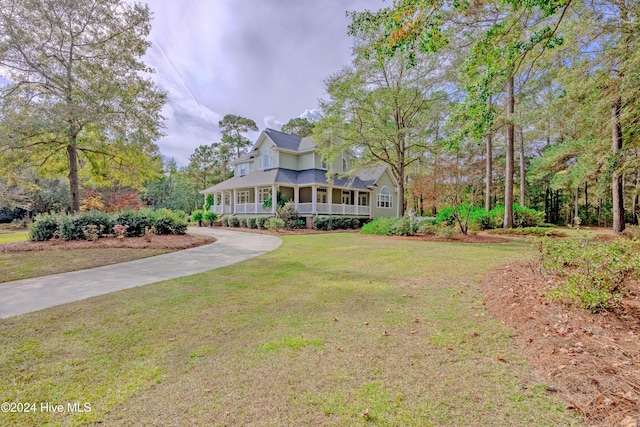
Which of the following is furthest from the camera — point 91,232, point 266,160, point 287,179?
point 266,160

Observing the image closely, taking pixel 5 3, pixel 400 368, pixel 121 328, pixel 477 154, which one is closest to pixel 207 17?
pixel 5 3

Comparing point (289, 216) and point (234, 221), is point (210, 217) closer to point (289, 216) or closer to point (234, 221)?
point (234, 221)

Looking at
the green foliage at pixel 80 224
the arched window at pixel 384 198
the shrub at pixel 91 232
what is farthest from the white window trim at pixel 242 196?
the shrub at pixel 91 232

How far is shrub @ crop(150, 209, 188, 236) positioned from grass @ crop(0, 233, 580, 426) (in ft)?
29.7

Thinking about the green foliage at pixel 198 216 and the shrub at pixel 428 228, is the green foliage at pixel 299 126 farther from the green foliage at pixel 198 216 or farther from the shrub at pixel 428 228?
the shrub at pixel 428 228

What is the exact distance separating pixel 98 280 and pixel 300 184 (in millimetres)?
16622

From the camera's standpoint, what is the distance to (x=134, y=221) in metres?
12.7

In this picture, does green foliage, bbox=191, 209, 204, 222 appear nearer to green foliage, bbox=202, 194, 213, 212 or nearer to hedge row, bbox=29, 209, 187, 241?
green foliage, bbox=202, 194, 213, 212

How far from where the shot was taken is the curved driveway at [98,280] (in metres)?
4.88

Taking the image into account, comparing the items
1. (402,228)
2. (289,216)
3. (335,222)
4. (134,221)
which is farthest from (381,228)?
(134,221)

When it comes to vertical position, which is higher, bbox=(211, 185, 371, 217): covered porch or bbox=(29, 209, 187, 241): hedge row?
bbox=(211, 185, 371, 217): covered porch

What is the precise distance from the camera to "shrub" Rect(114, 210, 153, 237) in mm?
12609

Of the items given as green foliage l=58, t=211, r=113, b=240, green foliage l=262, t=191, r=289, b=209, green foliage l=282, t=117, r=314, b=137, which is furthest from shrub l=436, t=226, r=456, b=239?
green foliage l=282, t=117, r=314, b=137

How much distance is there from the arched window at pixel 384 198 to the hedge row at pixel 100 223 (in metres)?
18.3
